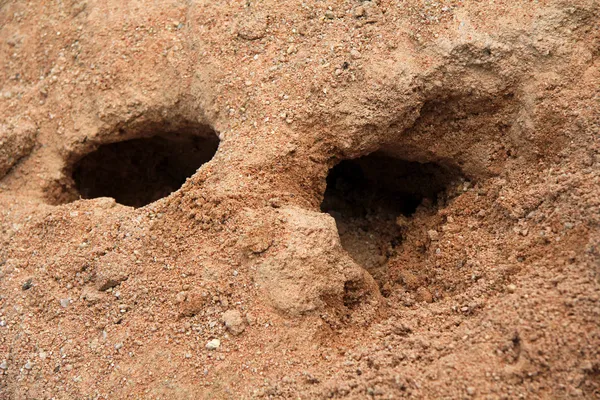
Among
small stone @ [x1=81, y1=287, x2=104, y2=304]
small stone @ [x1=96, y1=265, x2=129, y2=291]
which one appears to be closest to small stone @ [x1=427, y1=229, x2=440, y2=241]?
small stone @ [x1=96, y1=265, x2=129, y2=291]

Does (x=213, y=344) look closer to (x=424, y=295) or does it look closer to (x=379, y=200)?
(x=424, y=295)

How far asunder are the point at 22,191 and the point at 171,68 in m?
1.05

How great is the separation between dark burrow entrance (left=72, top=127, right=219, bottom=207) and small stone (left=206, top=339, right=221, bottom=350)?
1349 millimetres

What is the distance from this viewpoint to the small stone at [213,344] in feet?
7.95

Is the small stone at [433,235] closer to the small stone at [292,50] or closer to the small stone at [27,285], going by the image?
the small stone at [292,50]

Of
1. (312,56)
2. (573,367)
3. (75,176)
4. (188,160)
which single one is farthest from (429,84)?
(75,176)

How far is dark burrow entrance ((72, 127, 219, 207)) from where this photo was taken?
352cm

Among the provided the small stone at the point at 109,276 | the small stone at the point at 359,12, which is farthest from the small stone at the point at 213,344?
the small stone at the point at 359,12

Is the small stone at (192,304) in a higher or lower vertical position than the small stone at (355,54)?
lower

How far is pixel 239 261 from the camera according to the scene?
252 centimetres

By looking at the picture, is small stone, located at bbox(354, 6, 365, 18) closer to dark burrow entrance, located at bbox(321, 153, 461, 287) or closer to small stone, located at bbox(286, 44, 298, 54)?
small stone, located at bbox(286, 44, 298, 54)

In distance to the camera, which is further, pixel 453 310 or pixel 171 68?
pixel 171 68

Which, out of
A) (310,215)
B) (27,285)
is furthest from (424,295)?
(27,285)

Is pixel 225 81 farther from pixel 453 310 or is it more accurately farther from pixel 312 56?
pixel 453 310
